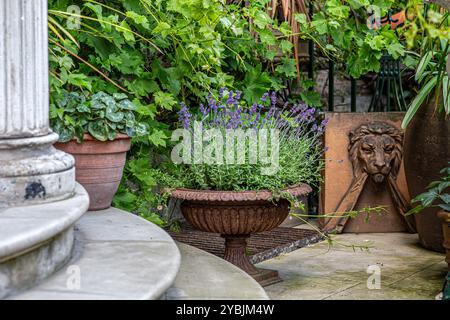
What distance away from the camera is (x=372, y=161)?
18.6 ft

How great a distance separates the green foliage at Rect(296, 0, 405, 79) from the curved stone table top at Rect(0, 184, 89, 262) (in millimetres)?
2772

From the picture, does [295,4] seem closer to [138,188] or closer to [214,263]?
[138,188]

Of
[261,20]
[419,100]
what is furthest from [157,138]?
[419,100]

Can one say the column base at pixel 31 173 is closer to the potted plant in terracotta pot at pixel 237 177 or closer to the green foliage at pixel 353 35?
the potted plant in terracotta pot at pixel 237 177

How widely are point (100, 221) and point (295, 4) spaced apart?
255 centimetres

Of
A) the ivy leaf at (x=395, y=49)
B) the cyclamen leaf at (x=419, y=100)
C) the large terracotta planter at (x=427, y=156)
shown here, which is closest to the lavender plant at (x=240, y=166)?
the cyclamen leaf at (x=419, y=100)

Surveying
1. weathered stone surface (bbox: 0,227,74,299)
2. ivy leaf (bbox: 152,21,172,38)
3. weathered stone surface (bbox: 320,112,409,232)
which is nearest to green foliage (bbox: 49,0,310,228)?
ivy leaf (bbox: 152,21,172,38)

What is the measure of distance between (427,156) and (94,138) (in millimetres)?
2262

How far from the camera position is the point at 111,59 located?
172 inches

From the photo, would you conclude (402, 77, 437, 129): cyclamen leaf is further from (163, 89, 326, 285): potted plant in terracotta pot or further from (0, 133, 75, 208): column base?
(0, 133, 75, 208): column base

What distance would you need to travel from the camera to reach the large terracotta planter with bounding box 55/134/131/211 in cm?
381
